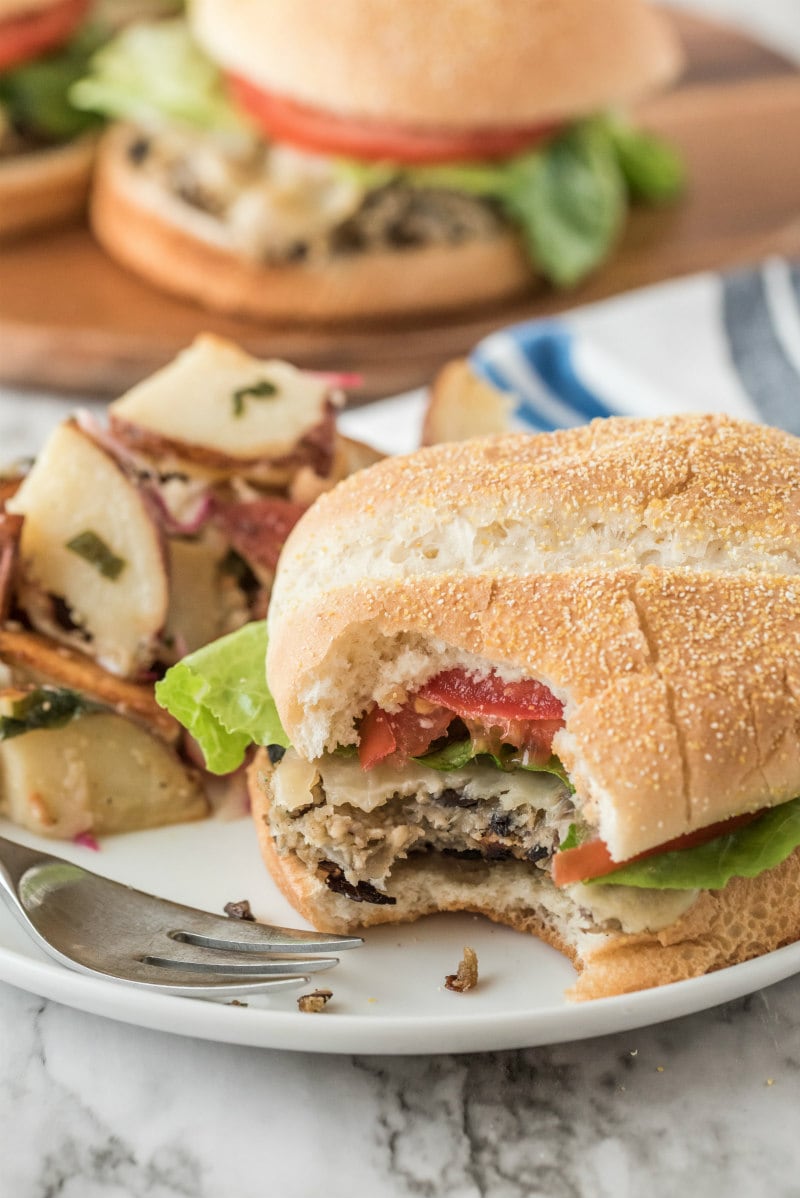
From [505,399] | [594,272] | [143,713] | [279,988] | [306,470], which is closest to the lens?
[279,988]

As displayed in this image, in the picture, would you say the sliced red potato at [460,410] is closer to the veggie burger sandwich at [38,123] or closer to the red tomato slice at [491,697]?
the red tomato slice at [491,697]

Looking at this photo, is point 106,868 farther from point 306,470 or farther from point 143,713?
point 306,470

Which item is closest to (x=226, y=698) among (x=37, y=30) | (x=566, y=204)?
(x=566, y=204)

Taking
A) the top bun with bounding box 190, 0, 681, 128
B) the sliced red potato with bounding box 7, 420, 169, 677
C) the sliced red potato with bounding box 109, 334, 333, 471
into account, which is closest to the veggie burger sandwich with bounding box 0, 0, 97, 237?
the top bun with bounding box 190, 0, 681, 128

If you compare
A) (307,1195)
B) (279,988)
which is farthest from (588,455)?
(307,1195)

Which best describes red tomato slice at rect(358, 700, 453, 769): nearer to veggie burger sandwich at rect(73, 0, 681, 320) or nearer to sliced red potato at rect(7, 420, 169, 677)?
sliced red potato at rect(7, 420, 169, 677)

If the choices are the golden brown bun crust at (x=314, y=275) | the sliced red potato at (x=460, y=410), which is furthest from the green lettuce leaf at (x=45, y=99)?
the sliced red potato at (x=460, y=410)
